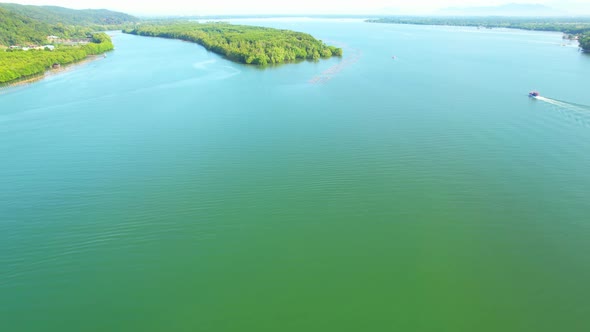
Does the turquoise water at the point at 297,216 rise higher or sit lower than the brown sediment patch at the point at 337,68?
lower

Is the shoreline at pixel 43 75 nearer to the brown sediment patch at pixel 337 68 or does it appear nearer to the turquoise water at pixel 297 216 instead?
the turquoise water at pixel 297 216

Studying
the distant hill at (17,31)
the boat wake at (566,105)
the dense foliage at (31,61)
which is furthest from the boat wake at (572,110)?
the distant hill at (17,31)

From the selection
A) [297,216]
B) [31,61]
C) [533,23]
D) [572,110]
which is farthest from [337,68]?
[533,23]

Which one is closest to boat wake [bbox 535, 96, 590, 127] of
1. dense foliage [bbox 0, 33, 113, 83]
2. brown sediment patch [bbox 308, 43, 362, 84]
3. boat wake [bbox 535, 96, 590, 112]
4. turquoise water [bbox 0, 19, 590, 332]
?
boat wake [bbox 535, 96, 590, 112]

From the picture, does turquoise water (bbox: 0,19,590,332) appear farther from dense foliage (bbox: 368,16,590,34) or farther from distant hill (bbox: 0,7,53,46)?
dense foliage (bbox: 368,16,590,34)

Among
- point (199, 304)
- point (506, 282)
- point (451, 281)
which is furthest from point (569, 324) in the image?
point (199, 304)

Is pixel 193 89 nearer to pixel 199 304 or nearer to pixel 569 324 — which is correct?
pixel 199 304
